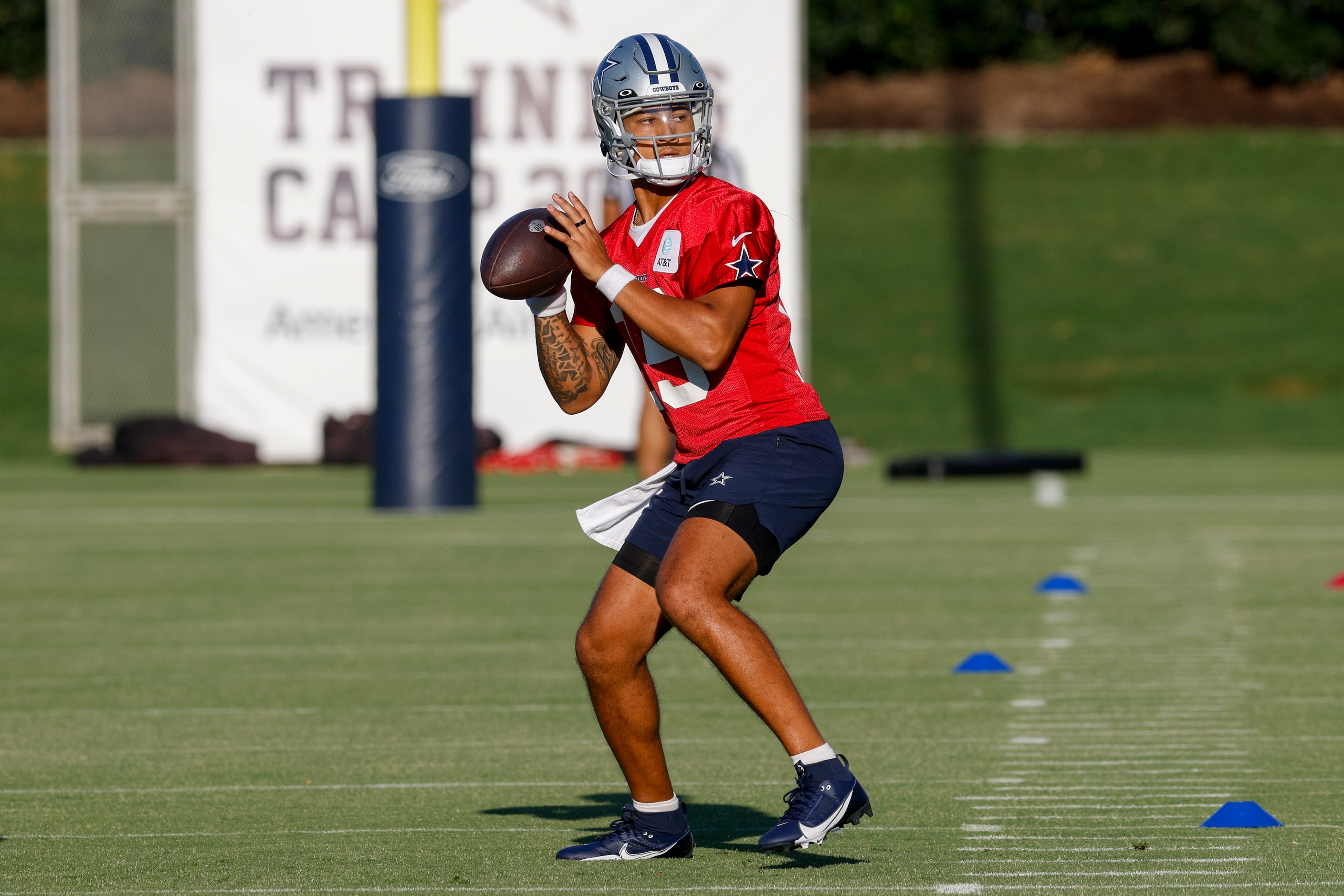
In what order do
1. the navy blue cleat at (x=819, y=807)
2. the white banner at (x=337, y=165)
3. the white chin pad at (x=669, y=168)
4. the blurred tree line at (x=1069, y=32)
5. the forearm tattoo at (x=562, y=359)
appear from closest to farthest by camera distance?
1. the navy blue cleat at (x=819, y=807)
2. the white chin pad at (x=669, y=168)
3. the forearm tattoo at (x=562, y=359)
4. the white banner at (x=337, y=165)
5. the blurred tree line at (x=1069, y=32)

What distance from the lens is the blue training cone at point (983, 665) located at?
7645mm

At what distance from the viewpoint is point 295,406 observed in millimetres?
19953

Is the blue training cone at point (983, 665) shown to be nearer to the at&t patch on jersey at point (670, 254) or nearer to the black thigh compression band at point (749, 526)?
the black thigh compression band at point (749, 526)

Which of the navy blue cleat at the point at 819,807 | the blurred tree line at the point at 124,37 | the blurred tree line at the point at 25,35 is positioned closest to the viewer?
the navy blue cleat at the point at 819,807

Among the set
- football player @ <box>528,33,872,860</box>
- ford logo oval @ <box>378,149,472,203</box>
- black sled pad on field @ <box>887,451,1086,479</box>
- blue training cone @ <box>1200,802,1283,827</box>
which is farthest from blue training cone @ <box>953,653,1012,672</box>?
black sled pad on field @ <box>887,451,1086,479</box>

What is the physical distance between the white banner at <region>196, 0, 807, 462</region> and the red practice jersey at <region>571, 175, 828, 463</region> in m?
14.8

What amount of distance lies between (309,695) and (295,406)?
42.3ft

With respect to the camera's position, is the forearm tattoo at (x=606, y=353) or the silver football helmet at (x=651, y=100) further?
the forearm tattoo at (x=606, y=353)

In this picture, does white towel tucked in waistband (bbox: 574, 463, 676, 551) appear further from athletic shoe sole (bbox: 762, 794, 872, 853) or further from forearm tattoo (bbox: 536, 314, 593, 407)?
athletic shoe sole (bbox: 762, 794, 872, 853)

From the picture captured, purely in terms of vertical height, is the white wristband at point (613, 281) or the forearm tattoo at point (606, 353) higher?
the white wristband at point (613, 281)

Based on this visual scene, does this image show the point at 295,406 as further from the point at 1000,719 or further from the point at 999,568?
the point at 1000,719

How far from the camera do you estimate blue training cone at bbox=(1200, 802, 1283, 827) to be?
5020mm

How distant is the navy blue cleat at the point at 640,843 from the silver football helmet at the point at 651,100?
1365 mm

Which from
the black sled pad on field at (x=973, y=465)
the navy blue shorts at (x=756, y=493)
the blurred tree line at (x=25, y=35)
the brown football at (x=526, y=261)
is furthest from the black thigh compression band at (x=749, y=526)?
the blurred tree line at (x=25, y=35)
